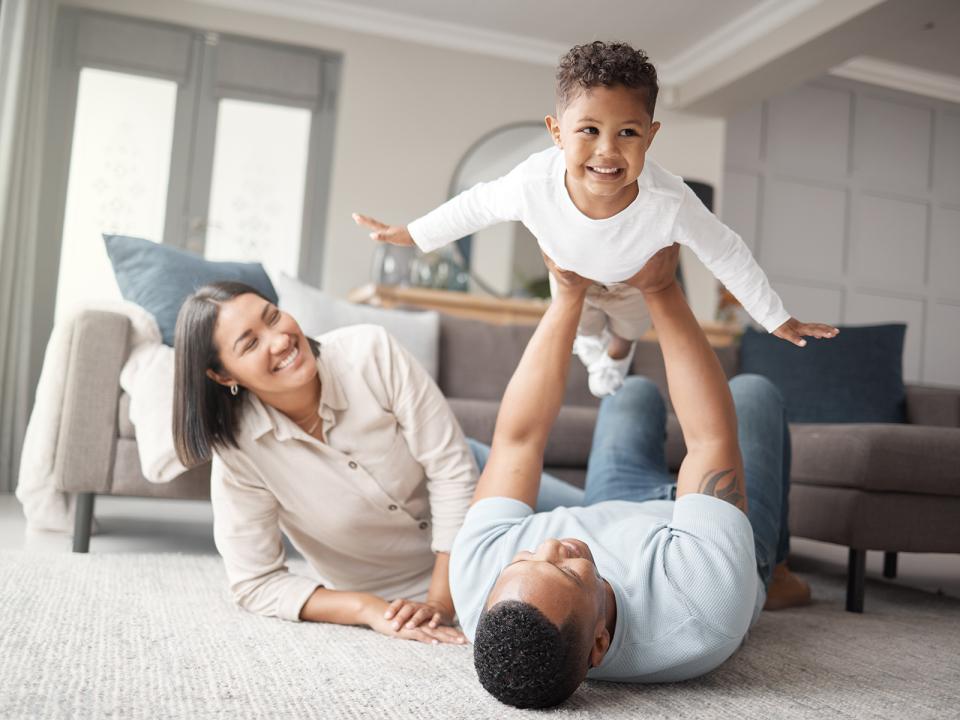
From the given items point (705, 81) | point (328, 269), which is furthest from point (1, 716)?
→ point (705, 81)

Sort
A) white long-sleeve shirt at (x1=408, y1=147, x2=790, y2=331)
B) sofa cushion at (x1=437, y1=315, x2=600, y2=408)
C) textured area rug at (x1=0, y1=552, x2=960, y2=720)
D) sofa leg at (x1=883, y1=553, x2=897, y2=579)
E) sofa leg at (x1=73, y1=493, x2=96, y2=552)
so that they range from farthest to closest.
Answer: sofa cushion at (x1=437, y1=315, x2=600, y2=408), sofa leg at (x1=883, y1=553, x2=897, y2=579), sofa leg at (x1=73, y1=493, x2=96, y2=552), white long-sleeve shirt at (x1=408, y1=147, x2=790, y2=331), textured area rug at (x1=0, y1=552, x2=960, y2=720)

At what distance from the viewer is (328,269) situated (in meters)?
4.92

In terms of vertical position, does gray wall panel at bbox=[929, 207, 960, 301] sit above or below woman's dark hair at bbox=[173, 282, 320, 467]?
above

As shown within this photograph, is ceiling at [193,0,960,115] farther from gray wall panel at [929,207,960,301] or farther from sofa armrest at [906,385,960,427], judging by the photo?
sofa armrest at [906,385,960,427]

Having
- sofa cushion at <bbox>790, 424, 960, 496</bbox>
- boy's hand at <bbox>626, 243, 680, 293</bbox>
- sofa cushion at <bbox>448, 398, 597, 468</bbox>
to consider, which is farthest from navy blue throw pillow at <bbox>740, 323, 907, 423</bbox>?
boy's hand at <bbox>626, 243, 680, 293</bbox>

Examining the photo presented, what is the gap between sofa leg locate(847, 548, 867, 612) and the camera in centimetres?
215

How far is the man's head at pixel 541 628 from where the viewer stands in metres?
1.03

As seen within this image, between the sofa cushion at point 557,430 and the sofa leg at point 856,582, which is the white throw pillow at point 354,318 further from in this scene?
the sofa leg at point 856,582

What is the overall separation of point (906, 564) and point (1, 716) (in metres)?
3.21

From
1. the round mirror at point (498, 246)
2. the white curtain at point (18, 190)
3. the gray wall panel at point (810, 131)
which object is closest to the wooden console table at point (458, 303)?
the round mirror at point (498, 246)

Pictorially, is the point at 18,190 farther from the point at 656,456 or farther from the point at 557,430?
the point at 656,456

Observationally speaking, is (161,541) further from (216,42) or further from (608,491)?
(216,42)

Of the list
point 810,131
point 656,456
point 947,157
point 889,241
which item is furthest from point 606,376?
point 947,157

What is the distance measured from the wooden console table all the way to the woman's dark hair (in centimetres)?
266
